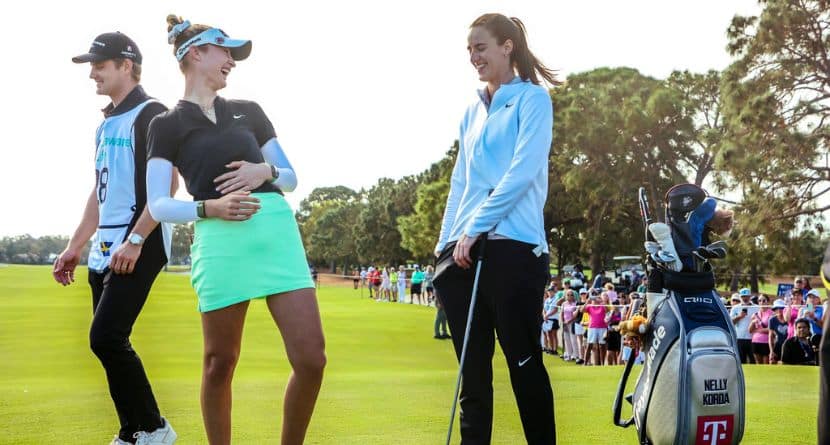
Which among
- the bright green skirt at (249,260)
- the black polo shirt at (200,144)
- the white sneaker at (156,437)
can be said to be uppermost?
the black polo shirt at (200,144)

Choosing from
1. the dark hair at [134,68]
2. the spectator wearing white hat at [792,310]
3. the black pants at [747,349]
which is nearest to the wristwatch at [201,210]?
the dark hair at [134,68]

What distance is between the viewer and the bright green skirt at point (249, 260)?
4.24 metres

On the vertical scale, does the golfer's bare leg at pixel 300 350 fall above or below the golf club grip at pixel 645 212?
below

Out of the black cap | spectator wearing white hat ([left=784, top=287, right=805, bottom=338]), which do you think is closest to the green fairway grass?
the black cap

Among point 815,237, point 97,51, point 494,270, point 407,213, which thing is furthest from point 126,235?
point 407,213

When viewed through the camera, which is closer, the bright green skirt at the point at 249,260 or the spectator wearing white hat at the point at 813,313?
the bright green skirt at the point at 249,260

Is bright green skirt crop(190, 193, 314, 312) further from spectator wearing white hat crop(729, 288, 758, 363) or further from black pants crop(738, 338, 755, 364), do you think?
black pants crop(738, 338, 755, 364)

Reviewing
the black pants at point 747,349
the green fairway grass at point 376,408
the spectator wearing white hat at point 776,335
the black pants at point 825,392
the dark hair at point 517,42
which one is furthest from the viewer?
the black pants at point 747,349

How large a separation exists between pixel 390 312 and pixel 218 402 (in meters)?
37.8

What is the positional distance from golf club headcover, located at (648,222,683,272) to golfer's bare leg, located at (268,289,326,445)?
177 centimetres

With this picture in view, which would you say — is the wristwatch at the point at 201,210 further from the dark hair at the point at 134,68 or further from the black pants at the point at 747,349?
the black pants at the point at 747,349

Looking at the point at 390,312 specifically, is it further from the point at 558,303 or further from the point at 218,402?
the point at 218,402

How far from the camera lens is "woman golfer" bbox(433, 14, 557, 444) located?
434cm

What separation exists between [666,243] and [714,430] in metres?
0.94
